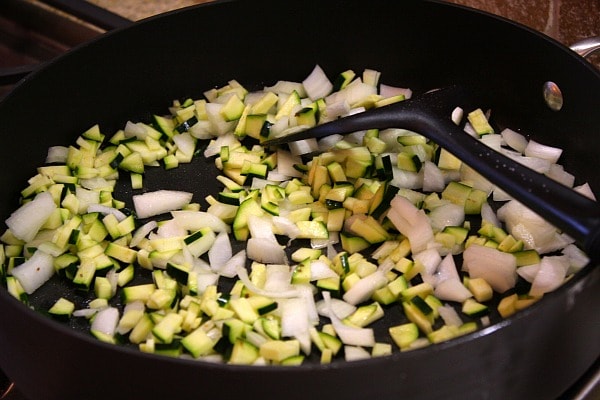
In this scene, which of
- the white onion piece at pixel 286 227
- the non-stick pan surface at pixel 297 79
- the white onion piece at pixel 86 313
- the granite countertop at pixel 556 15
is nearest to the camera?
the non-stick pan surface at pixel 297 79

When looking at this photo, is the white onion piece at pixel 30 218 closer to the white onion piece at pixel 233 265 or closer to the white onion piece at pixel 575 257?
the white onion piece at pixel 233 265

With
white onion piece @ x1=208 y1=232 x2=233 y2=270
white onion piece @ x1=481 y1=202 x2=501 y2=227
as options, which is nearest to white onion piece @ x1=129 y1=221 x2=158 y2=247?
white onion piece @ x1=208 y1=232 x2=233 y2=270

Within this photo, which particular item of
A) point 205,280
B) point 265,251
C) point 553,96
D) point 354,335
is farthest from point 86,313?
point 553,96

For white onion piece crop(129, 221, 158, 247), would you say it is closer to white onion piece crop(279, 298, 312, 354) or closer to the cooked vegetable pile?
the cooked vegetable pile

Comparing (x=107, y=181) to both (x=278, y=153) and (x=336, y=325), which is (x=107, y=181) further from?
(x=336, y=325)

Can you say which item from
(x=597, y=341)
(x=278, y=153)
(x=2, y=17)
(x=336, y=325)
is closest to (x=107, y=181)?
(x=278, y=153)

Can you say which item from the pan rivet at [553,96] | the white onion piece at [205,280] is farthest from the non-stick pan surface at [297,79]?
the white onion piece at [205,280]
